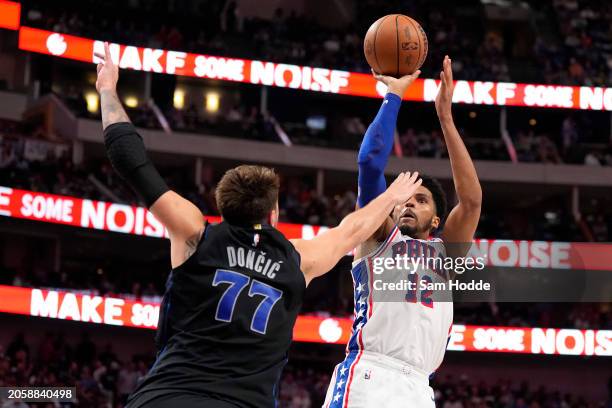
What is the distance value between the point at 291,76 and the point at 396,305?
19.5 meters

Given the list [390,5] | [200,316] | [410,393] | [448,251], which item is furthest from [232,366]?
[390,5]

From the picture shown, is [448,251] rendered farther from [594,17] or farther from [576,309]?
[594,17]

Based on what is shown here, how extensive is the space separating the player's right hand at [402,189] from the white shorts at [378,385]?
948 mm

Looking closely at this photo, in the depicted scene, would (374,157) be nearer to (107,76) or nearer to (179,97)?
(107,76)

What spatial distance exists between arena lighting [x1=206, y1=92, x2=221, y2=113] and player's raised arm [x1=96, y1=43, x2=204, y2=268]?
26267 mm

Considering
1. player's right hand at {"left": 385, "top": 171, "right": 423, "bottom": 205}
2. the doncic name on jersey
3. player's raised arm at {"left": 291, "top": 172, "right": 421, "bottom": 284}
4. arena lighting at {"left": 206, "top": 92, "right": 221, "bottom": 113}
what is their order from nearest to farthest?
the doncic name on jersey → player's raised arm at {"left": 291, "top": 172, "right": 421, "bottom": 284} → player's right hand at {"left": 385, "top": 171, "right": 423, "bottom": 205} → arena lighting at {"left": 206, "top": 92, "right": 221, "bottom": 113}

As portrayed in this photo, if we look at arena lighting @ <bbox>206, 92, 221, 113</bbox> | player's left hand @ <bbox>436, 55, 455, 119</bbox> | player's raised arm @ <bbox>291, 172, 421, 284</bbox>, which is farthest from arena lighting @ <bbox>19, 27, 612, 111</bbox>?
player's raised arm @ <bbox>291, 172, 421, 284</bbox>

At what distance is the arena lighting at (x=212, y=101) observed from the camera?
29422mm

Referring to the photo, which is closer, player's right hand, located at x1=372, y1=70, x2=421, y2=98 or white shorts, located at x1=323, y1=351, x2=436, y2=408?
white shorts, located at x1=323, y1=351, x2=436, y2=408

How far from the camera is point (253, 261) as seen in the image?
132 inches

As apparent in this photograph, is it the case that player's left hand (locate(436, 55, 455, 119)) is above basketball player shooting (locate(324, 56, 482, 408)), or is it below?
above

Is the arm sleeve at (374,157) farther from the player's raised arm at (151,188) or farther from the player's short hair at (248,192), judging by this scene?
the player's raised arm at (151,188)

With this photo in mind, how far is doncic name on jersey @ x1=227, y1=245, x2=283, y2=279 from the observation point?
333 centimetres

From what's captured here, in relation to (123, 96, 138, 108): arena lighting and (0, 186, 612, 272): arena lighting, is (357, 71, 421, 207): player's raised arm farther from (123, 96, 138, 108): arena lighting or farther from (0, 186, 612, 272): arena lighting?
(123, 96, 138, 108): arena lighting
